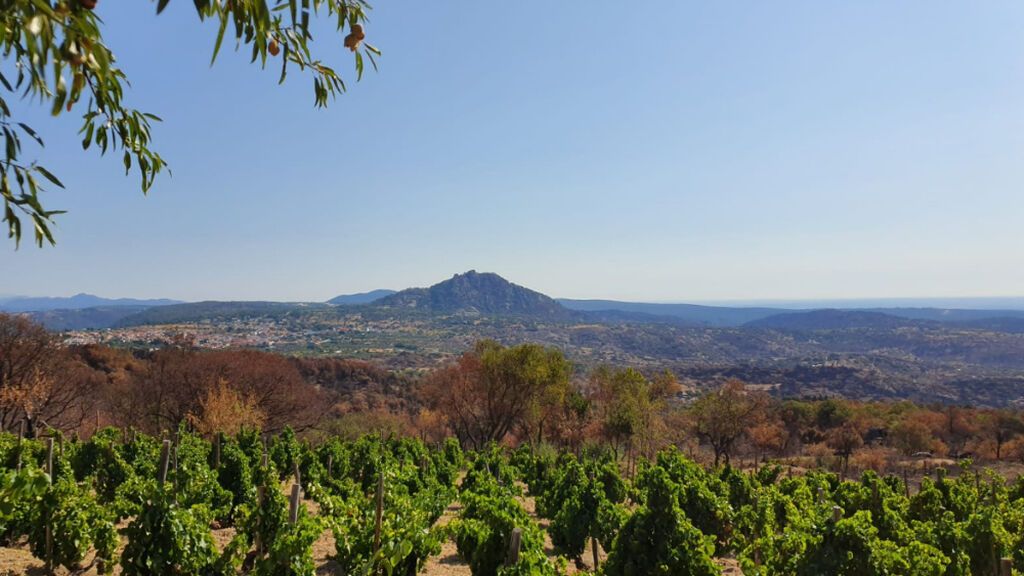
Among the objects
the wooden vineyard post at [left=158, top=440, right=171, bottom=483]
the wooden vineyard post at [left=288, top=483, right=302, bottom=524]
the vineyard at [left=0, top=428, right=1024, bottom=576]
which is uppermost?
the wooden vineyard post at [left=158, top=440, right=171, bottom=483]

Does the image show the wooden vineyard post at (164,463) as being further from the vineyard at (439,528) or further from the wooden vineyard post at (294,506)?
the wooden vineyard post at (294,506)

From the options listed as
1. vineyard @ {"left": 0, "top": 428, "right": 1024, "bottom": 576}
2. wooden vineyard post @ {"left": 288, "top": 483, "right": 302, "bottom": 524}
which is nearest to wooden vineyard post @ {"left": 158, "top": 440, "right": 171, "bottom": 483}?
vineyard @ {"left": 0, "top": 428, "right": 1024, "bottom": 576}

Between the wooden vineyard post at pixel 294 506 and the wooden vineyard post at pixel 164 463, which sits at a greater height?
the wooden vineyard post at pixel 164 463

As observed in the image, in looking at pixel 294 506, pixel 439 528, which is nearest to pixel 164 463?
pixel 294 506

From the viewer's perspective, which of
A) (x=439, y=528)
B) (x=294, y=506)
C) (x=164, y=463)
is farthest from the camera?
(x=439, y=528)

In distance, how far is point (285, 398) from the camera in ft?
133

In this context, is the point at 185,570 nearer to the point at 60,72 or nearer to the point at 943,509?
the point at 60,72

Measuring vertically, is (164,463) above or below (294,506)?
above

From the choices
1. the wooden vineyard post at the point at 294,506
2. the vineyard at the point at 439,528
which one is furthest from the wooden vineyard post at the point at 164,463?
the wooden vineyard post at the point at 294,506

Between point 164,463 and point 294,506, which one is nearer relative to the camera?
point 294,506

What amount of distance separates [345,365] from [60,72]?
82630 millimetres

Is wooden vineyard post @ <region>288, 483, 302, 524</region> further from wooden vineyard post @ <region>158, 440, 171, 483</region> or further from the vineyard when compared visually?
wooden vineyard post @ <region>158, 440, 171, 483</region>

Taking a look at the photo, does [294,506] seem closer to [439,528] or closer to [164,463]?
[164,463]

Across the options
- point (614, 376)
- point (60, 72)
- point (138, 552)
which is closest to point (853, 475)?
point (614, 376)
